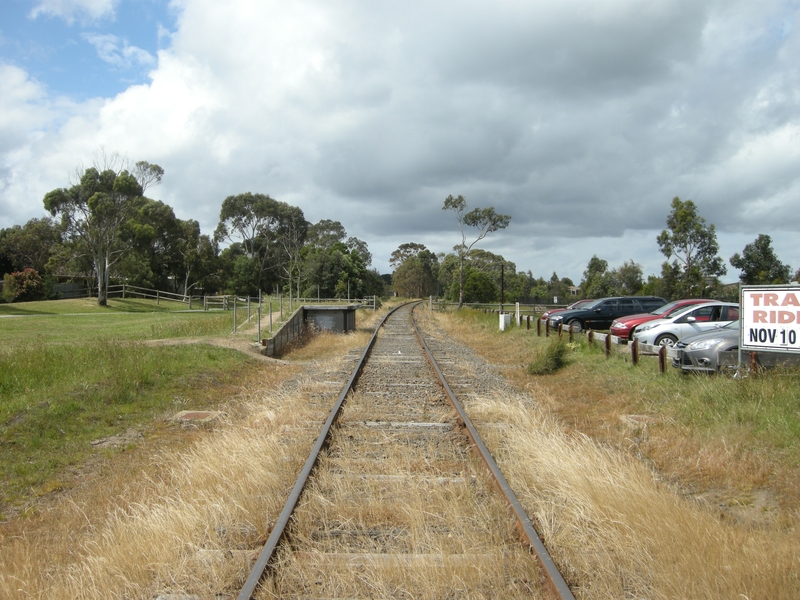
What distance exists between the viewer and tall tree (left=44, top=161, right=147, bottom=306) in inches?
1823

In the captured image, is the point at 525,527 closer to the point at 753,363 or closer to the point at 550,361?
the point at 753,363

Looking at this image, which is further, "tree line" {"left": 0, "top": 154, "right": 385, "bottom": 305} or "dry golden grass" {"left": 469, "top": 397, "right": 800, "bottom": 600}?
"tree line" {"left": 0, "top": 154, "right": 385, "bottom": 305}

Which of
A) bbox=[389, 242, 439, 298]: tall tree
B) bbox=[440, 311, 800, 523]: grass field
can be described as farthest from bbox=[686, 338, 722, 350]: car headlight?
bbox=[389, 242, 439, 298]: tall tree

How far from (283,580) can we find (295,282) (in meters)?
63.5

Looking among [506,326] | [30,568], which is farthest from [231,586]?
[506,326]

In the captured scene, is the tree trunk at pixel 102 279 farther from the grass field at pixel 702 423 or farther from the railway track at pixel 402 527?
the railway track at pixel 402 527

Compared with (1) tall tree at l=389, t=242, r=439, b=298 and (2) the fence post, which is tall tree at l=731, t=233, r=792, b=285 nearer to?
(2) the fence post

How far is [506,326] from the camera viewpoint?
2606cm

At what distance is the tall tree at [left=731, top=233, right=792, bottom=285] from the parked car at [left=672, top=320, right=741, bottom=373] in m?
33.9

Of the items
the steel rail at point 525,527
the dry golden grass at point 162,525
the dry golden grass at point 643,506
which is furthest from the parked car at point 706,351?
the dry golden grass at point 162,525

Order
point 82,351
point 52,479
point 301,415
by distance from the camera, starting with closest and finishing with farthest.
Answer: point 52,479
point 301,415
point 82,351

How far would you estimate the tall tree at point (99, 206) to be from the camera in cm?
4631

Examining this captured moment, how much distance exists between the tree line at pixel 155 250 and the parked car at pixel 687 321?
2695cm

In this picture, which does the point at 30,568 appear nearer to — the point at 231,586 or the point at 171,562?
the point at 171,562
